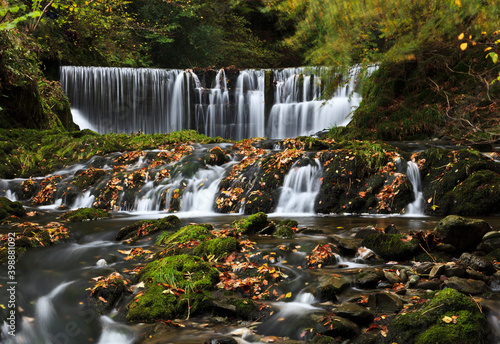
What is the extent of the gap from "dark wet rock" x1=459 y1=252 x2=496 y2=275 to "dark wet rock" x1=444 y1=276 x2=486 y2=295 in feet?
1.00

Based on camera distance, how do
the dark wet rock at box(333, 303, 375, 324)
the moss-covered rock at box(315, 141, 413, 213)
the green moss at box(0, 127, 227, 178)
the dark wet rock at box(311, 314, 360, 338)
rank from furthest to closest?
the green moss at box(0, 127, 227, 178) → the moss-covered rock at box(315, 141, 413, 213) → the dark wet rock at box(333, 303, 375, 324) → the dark wet rock at box(311, 314, 360, 338)

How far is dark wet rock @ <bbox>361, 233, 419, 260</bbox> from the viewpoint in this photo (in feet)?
15.5

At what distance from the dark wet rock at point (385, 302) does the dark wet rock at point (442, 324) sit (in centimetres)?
23

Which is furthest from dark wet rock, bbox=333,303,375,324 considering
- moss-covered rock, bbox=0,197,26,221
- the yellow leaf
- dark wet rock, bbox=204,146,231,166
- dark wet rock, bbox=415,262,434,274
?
dark wet rock, bbox=204,146,231,166

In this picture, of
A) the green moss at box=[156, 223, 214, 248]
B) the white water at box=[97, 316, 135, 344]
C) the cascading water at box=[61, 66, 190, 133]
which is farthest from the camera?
the cascading water at box=[61, 66, 190, 133]

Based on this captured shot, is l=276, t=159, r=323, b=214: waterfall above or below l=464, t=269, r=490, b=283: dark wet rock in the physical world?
above

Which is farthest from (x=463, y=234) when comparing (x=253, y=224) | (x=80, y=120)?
(x=80, y=120)

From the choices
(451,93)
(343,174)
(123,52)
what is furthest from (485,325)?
→ (123,52)

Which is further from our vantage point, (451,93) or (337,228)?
(451,93)

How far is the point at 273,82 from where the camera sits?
62.1 feet

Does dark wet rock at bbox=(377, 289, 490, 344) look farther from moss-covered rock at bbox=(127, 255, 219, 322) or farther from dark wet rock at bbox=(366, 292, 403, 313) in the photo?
moss-covered rock at bbox=(127, 255, 219, 322)

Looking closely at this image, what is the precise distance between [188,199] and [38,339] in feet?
18.1

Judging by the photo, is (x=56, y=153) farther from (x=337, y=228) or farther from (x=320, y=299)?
(x=320, y=299)

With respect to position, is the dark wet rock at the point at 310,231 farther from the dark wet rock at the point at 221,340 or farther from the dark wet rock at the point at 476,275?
the dark wet rock at the point at 221,340
